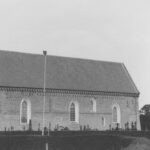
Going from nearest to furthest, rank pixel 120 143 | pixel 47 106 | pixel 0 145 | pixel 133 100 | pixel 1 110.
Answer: pixel 0 145 → pixel 120 143 → pixel 1 110 → pixel 47 106 → pixel 133 100

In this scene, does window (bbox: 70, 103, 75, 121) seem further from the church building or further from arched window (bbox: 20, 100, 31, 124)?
arched window (bbox: 20, 100, 31, 124)

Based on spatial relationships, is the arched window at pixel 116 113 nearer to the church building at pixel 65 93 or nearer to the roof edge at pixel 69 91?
the church building at pixel 65 93

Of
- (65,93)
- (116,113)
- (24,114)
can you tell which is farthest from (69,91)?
(116,113)

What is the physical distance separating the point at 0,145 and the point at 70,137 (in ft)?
20.8

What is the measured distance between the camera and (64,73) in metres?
A: 53.8

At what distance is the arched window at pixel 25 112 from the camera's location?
1879 inches

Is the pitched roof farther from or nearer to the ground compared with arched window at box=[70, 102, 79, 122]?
farther from the ground

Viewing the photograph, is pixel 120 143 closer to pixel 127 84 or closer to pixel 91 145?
pixel 91 145

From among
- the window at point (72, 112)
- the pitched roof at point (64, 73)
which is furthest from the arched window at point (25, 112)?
the window at point (72, 112)

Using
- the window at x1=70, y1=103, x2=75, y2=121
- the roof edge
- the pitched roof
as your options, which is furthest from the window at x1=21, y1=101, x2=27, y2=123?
the window at x1=70, y1=103, x2=75, y2=121

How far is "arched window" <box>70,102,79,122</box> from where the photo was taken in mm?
51344

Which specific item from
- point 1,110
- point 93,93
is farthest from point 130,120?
point 1,110

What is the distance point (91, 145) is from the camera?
33.9 metres

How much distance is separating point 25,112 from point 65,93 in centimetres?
599
